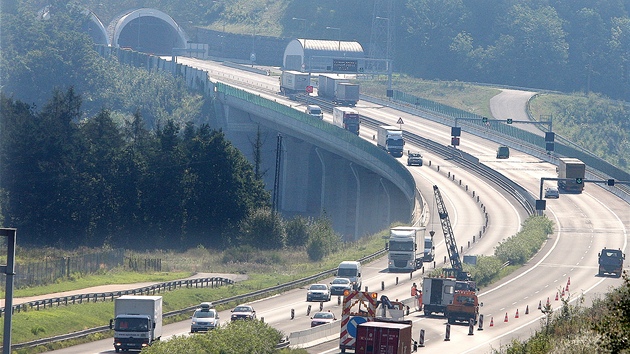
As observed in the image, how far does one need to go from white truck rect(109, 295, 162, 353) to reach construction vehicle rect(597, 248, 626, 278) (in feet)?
156

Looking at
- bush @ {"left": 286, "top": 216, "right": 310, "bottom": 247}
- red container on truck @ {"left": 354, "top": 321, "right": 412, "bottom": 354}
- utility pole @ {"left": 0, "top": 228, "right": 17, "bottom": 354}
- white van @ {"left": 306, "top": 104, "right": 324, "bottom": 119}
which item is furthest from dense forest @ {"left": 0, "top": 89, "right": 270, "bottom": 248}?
utility pole @ {"left": 0, "top": 228, "right": 17, "bottom": 354}

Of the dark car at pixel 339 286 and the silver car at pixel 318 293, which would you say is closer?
the silver car at pixel 318 293

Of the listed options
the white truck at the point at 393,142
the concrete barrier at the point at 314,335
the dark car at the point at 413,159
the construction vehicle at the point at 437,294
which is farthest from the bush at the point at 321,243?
the concrete barrier at the point at 314,335

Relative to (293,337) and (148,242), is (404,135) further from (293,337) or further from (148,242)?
(293,337)

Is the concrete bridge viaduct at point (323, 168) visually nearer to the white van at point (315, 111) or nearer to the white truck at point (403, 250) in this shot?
the white van at point (315, 111)

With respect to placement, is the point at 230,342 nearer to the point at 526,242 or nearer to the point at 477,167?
the point at 526,242

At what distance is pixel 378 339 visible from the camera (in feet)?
152

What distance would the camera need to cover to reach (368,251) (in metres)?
106

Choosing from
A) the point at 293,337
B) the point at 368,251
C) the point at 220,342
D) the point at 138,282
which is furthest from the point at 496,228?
the point at 220,342

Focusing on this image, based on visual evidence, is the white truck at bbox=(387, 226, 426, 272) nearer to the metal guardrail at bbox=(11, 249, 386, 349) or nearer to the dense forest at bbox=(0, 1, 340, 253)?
the metal guardrail at bbox=(11, 249, 386, 349)

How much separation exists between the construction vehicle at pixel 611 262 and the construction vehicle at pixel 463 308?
26482mm

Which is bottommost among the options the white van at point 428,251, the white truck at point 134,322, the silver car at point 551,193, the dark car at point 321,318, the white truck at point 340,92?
the white van at point 428,251

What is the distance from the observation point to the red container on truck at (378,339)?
46.1 metres

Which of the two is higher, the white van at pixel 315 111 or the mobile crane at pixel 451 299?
the white van at pixel 315 111
